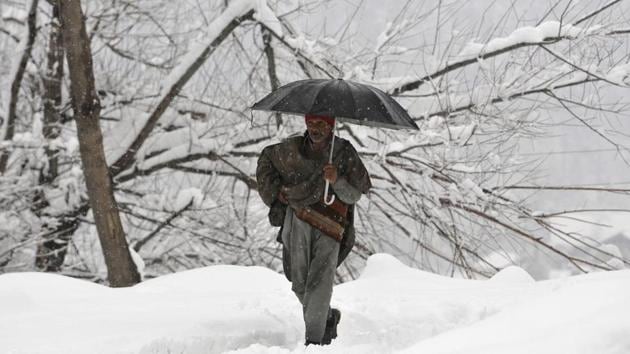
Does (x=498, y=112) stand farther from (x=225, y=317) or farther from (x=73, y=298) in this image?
(x=73, y=298)

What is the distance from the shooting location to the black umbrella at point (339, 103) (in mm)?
3352

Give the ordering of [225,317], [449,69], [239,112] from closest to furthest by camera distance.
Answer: [225,317]
[449,69]
[239,112]

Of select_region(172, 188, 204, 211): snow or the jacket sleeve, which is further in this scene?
select_region(172, 188, 204, 211): snow

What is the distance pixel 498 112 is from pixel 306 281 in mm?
3269

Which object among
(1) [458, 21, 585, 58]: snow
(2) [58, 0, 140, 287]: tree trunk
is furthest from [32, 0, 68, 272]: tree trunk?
(1) [458, 21, 585, 58]: snow

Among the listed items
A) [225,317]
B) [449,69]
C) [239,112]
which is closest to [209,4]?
[239,112]

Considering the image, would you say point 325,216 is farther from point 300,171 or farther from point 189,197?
point 189,197

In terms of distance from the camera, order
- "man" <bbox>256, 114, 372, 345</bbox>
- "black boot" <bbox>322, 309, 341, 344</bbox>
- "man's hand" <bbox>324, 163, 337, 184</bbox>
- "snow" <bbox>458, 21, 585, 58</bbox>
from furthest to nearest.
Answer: "snow" <bbox>458, 21, 585, 58</bbox> < "black boot" <bbox>322, 309, 341, 344</bbox> < "man" <bbox>256, 114, 372, 345</bbox> < "man's hand" <bbox>324, 163, 337, 184</bbox>

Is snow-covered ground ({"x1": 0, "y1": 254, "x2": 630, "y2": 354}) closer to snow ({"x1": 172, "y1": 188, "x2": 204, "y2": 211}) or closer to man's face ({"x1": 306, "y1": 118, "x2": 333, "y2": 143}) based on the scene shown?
man's face ({"x1": 306, "y1": 118, "x2": 333, "y2": 143})

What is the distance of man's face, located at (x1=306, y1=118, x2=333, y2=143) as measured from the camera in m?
3.63

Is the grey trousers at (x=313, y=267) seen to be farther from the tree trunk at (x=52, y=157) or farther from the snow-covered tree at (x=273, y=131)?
the tree trunk at (x=52, y=157)

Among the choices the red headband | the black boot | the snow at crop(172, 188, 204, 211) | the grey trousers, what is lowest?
the black boot

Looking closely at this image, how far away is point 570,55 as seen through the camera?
19.4 ft

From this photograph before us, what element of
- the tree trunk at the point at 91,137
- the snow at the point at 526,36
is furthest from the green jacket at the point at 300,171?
the tree trunk at the point at 91,137
